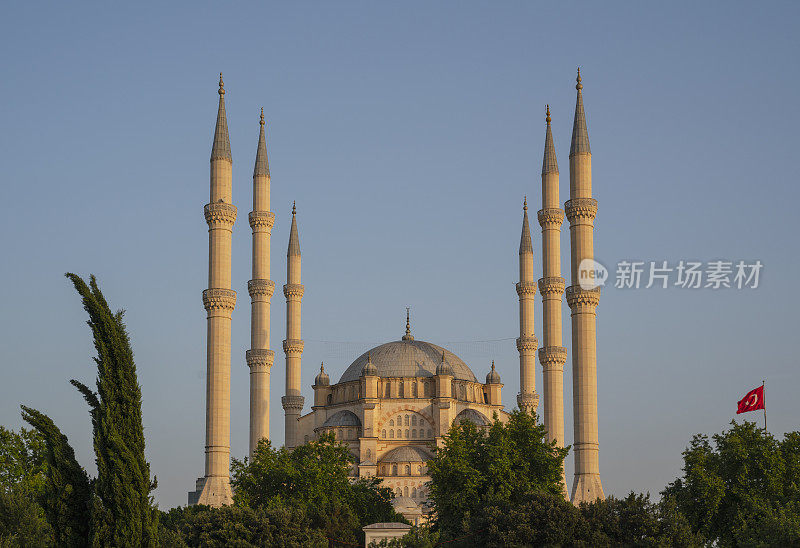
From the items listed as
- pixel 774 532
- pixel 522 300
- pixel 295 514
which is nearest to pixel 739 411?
pixel 774 532

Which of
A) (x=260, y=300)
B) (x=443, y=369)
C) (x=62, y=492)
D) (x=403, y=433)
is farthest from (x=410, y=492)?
(x=62, y=492)

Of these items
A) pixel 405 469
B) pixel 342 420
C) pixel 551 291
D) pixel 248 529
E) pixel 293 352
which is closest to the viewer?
pixel 248 529

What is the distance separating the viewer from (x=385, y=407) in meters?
94.1

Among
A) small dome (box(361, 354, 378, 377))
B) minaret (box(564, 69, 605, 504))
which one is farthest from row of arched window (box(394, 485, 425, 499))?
minaret (box(564, 69, 605, 504))

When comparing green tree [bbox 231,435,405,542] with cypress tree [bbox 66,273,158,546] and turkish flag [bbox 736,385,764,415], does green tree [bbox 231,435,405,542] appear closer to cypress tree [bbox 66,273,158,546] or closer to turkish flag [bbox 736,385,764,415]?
turkish flag [bbox 736,385,764,415]

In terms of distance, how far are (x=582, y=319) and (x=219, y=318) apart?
19142 mm

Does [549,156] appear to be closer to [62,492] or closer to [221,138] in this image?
[221,138]

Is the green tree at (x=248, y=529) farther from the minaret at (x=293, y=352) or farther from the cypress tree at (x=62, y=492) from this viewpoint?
the minaret at (x=293, y=352)

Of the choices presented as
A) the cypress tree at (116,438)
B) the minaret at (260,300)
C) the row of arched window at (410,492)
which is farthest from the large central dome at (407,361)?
the cypress tree at (116,438)

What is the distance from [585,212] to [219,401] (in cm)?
2127

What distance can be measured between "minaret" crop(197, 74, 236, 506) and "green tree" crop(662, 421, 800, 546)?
73.7 ft

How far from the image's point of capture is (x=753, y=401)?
51406 millimetres

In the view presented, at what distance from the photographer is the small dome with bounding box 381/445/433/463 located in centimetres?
8938

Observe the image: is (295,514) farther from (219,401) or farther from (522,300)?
(522,300)
